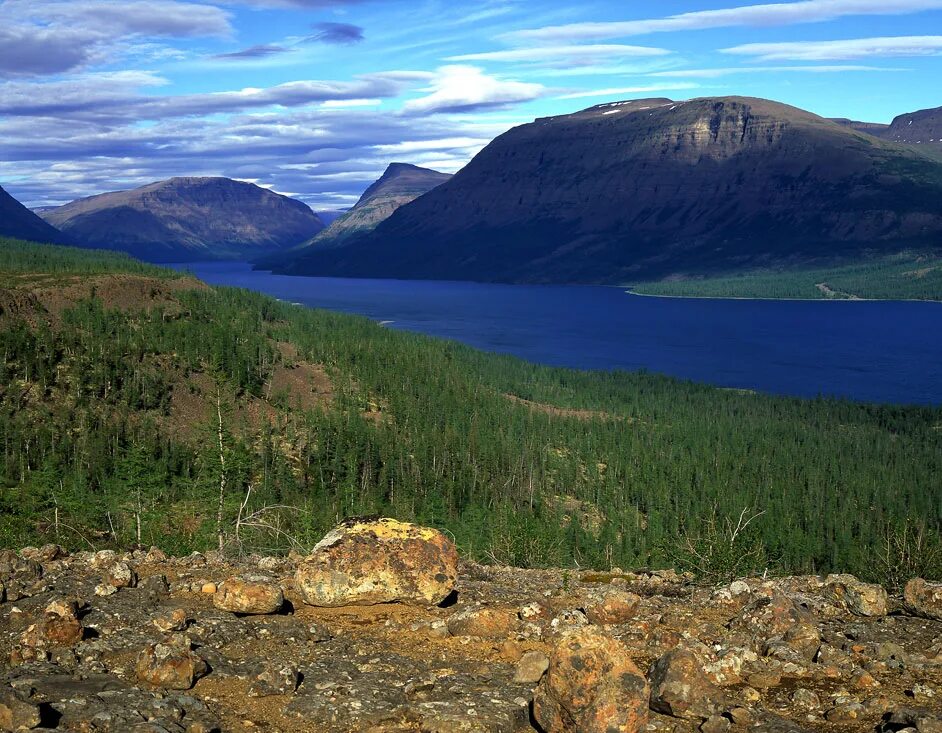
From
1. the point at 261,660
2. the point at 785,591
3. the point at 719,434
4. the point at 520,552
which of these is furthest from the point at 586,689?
the point at 719,434

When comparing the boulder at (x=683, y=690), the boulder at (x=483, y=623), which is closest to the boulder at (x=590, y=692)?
the boulder at (x=683, y=690)

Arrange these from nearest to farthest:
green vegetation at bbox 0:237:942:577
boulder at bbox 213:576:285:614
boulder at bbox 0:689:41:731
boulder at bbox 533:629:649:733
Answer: boulder at bbox 0:689:41:731, boulder at bbox 533:629:649:733, boulder at bbox 213:576:285:614, green vegetation at bbox 0:237:942:577

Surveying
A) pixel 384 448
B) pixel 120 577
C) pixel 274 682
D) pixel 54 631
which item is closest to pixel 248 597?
pixel 120 577

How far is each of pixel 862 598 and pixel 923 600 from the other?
2.89 ft

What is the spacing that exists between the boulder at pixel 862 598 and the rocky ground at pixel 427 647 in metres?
0.04

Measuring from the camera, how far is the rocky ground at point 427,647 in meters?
10.6

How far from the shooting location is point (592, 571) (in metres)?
17.9

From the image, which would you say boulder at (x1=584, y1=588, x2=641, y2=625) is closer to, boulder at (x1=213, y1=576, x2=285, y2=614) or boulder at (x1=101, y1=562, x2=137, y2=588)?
boulder at (x1=213, y1=576, x2=285, y2=614)

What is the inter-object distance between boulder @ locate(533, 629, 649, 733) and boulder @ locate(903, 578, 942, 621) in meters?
6.15

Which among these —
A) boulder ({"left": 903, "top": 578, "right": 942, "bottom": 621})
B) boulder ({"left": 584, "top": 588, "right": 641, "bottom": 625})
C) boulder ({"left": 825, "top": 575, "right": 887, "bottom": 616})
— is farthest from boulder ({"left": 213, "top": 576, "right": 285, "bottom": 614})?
boulder ({"left": 903, "top": 578, "right": 942, "bottom": 621})

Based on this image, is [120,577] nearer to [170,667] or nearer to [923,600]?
[170,667]

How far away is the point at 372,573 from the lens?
1438 cm

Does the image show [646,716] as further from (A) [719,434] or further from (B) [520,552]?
(A) [719,434]

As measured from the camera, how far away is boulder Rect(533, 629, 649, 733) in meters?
10.1
